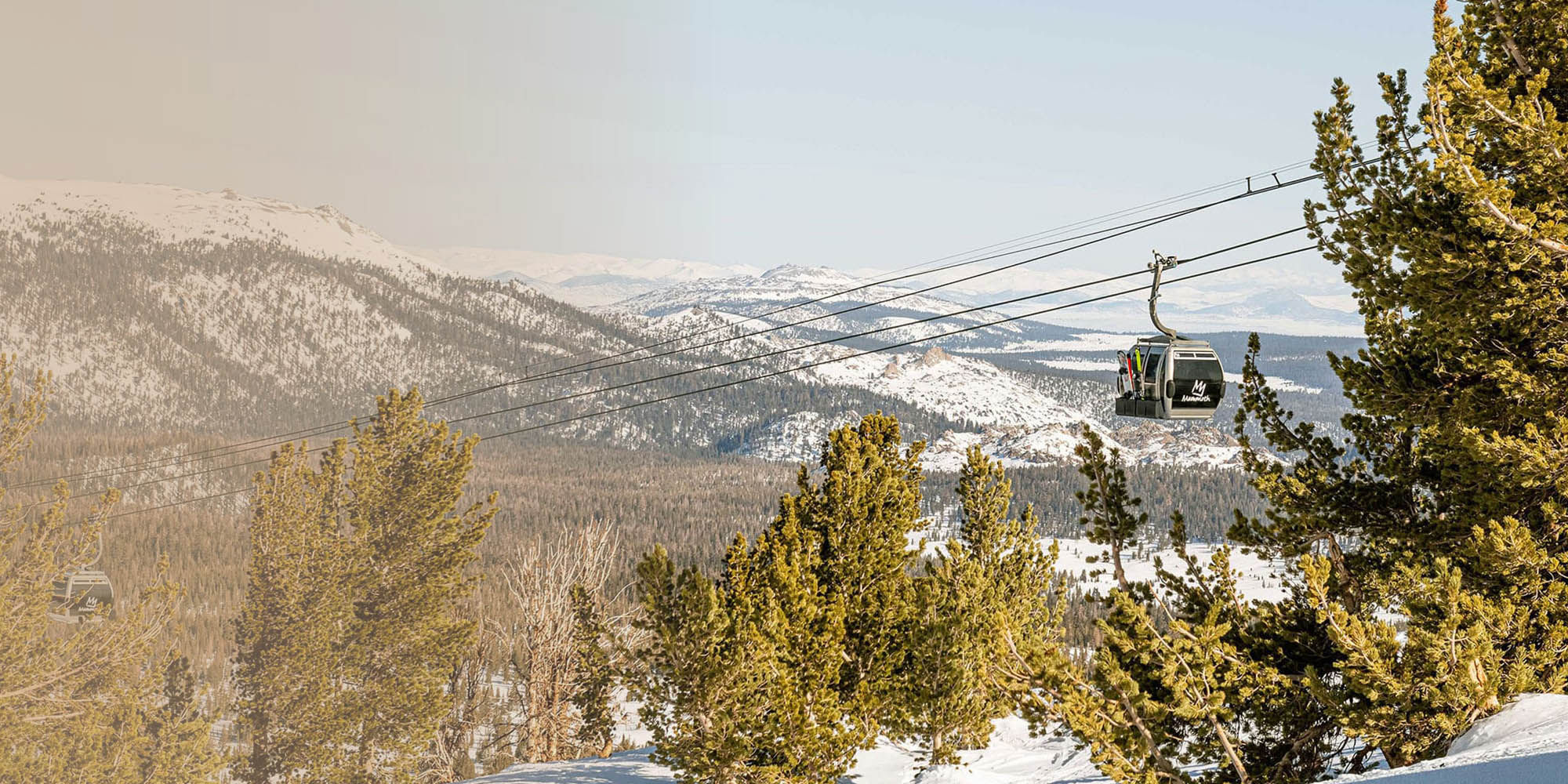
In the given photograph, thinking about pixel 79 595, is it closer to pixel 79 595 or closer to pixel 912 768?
pixel 79 595

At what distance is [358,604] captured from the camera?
1676 inches

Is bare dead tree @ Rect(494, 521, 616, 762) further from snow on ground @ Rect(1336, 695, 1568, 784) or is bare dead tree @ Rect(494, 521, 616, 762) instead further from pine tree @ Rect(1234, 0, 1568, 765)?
snow on ground @ Rect(1336, 695, 1568, 784)

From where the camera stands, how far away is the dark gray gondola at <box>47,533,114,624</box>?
106 feet

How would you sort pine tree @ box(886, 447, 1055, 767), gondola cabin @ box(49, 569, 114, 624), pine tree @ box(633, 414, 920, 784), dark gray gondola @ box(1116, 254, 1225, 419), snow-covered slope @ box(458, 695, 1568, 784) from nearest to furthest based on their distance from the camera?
snow-covered slope @ box(458, 695, 1568, 784) → dark gray gondola @ box(1116, 254, 1225, 419) → pine tree @ box(633, 414, 920, 784) → pine tree @ box(886, 447, 1055, 767) → gondola cabin @ box(49, 569, 114, 624)

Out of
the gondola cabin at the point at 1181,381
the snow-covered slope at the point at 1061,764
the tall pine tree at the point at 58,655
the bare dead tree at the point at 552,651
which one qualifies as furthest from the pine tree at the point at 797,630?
the bare dead tree at the point at 552,651

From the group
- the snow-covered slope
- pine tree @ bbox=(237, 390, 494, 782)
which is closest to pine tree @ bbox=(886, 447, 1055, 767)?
the snow-covered slope

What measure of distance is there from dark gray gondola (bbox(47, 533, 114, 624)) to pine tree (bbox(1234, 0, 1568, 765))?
108 ft

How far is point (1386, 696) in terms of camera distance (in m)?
9.05

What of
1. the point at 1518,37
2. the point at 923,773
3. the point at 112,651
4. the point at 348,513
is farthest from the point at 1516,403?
the point at 348,513

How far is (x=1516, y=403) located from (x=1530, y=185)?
6.26 ft

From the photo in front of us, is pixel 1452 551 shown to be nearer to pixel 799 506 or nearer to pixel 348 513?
pixel 799 506

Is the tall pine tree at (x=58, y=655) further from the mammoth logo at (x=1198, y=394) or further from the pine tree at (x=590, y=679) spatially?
the mammoth logo at (x=1198, y=394)

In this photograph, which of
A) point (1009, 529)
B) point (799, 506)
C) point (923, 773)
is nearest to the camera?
point (799, 506)

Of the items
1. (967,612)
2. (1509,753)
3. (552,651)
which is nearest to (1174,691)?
(1509,753)
